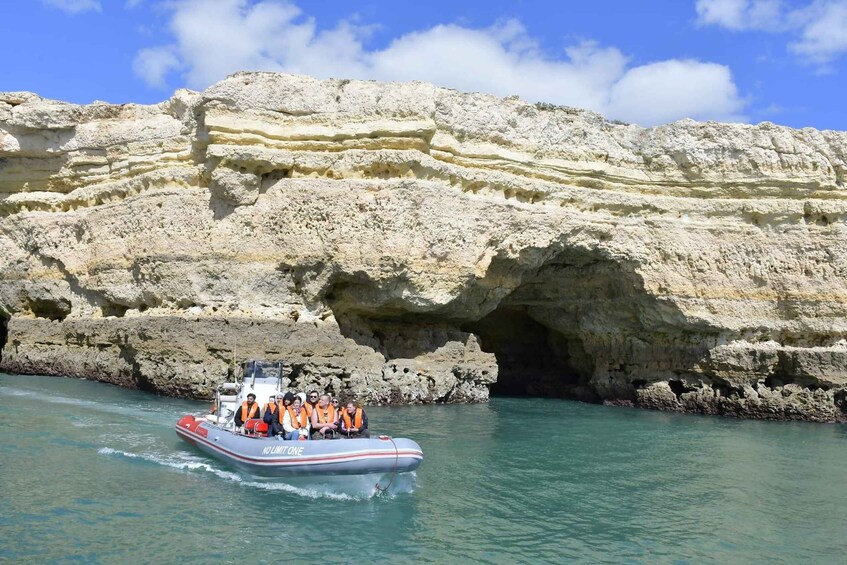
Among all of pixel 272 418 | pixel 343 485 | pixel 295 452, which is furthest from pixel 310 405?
pixel 343 485

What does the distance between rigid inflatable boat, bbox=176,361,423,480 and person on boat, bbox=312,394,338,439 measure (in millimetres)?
560

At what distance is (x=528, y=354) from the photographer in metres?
27.9

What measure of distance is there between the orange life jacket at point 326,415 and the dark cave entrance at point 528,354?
14.0m

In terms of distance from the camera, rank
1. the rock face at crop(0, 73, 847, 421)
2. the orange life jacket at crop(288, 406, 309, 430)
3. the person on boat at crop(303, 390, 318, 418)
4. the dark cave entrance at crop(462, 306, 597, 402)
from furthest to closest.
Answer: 1. the dark cave entrance at crop(462, 306, 597, 402)
2. the rock face at crop(0, 73, 847, 421)
3. the person on boat at crop(303, 390, 318, 418)
4. the orange life jacket at crop(288, 406, 309, 430)

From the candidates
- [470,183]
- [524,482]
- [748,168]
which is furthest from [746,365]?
[524,482]

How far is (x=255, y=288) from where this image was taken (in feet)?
60.6

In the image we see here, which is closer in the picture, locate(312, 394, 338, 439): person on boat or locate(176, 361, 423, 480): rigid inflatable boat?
locate(176, 361, 423, 480): rigid inflatable boat

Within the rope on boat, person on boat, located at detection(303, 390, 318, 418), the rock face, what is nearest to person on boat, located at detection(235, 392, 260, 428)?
person on boat, located at detection(303, 390, 318, 418)

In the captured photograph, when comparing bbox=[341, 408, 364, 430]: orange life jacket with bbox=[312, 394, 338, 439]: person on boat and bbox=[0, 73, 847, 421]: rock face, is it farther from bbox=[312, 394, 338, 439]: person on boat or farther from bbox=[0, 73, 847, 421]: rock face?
bbox=[0, 73, 847, 421]: rock face

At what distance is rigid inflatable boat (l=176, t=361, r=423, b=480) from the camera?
9.91m

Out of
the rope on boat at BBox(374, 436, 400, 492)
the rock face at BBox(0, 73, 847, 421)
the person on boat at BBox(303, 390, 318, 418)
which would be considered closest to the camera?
the rope on boat at BBox(374, 436, 400, 492)

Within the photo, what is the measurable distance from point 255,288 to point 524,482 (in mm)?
9239

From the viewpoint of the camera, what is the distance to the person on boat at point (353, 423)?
11.1 meters

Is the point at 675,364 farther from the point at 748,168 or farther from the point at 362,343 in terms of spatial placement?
the point at 362,343
